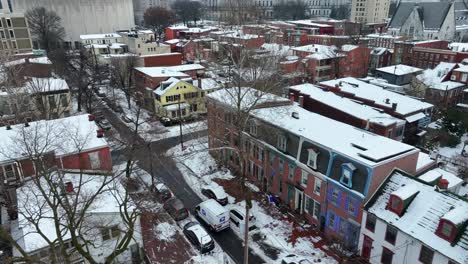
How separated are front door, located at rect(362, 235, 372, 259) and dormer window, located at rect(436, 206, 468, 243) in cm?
436

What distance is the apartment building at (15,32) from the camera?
68169mm

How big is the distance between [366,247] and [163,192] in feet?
53.4

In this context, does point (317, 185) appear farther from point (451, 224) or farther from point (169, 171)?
point (169, 171)

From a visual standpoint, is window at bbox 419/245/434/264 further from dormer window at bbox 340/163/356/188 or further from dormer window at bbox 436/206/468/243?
dormer window at bbox 340/163/356/188

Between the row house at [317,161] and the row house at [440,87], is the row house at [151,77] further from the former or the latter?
the row house at [440,87]

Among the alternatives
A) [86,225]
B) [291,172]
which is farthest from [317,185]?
[86,225]

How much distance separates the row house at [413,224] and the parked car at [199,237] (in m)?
10.2

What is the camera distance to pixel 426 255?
1728 centimetres

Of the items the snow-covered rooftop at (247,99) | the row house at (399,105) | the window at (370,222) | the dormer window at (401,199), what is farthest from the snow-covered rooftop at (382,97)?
the window at (370,222)

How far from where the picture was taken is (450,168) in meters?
31.3

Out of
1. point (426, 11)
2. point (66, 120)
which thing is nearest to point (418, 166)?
point (66, 120)

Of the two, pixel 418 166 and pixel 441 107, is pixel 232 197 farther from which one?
pixel 441 107

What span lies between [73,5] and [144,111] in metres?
75.6

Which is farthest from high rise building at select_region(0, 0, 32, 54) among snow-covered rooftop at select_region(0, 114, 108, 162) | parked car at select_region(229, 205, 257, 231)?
parked car at select_region(229, 205, 257, 231)
